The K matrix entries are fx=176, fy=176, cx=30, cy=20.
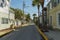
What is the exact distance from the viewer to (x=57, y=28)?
3012 cm

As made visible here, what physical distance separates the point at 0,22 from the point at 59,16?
11.1 m

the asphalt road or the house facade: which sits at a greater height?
the house facade

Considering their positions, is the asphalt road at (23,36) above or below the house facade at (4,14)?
below

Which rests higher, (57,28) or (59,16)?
(59,16)

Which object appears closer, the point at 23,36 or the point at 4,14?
the point at 23,36

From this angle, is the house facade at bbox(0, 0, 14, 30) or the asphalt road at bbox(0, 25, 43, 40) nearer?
the asphalt road at bbox(0, 25, 43, 40)

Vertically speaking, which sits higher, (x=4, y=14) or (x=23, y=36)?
(x=4, y=14)

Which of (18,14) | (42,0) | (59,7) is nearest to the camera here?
(59,7)

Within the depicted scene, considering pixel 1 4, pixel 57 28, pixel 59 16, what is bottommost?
pixel 57 28

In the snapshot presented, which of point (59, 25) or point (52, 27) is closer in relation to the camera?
point (59, 25)

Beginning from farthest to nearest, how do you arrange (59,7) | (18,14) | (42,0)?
(18,14) → (42,0) → (59,7)

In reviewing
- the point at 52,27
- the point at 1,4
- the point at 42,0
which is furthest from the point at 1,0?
the point at 52,27

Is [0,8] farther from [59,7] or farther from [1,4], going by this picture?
[59,7]

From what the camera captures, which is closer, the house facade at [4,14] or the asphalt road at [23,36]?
the asphalt road at [23,36]
